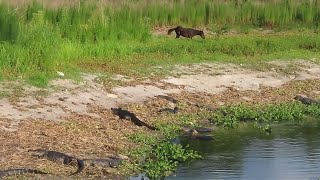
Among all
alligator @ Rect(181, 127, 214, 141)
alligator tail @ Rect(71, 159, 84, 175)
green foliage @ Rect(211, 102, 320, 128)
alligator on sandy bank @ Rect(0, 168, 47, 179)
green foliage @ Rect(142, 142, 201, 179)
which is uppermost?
alligator on sandy bank @ Rect(0, 168, 47, 179)

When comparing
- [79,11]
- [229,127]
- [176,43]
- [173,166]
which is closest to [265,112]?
[229,127]

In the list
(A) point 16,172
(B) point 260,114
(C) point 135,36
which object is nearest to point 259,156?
(B) point 260,114

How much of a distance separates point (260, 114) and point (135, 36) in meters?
5.60

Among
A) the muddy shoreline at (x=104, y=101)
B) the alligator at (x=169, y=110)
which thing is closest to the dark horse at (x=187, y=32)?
the muddy shoreline at (x=104, y=101)

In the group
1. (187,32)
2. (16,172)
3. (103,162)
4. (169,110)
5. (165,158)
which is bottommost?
(187,32)

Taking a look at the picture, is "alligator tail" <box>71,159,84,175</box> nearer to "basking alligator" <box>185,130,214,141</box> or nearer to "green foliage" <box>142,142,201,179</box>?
"green foliage" <box>142,142,201,179</box>

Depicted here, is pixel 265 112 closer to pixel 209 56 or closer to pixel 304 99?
pixel 304 99

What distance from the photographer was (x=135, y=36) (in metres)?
18.1

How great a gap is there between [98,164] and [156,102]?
397 centimetres

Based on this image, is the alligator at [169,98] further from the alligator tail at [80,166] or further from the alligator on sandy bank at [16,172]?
the alligator on sandy bank at [16,172]

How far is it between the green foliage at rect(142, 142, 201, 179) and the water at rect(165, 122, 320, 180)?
0.13 metres

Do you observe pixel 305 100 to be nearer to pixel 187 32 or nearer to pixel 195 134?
pixel 195 134

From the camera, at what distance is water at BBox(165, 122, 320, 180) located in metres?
9.45

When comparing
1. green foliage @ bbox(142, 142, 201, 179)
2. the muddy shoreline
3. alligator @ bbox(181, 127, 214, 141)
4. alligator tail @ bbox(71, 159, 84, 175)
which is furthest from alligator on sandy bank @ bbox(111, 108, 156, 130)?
alligator tail @ bbox(71, 159, 84, 175)
